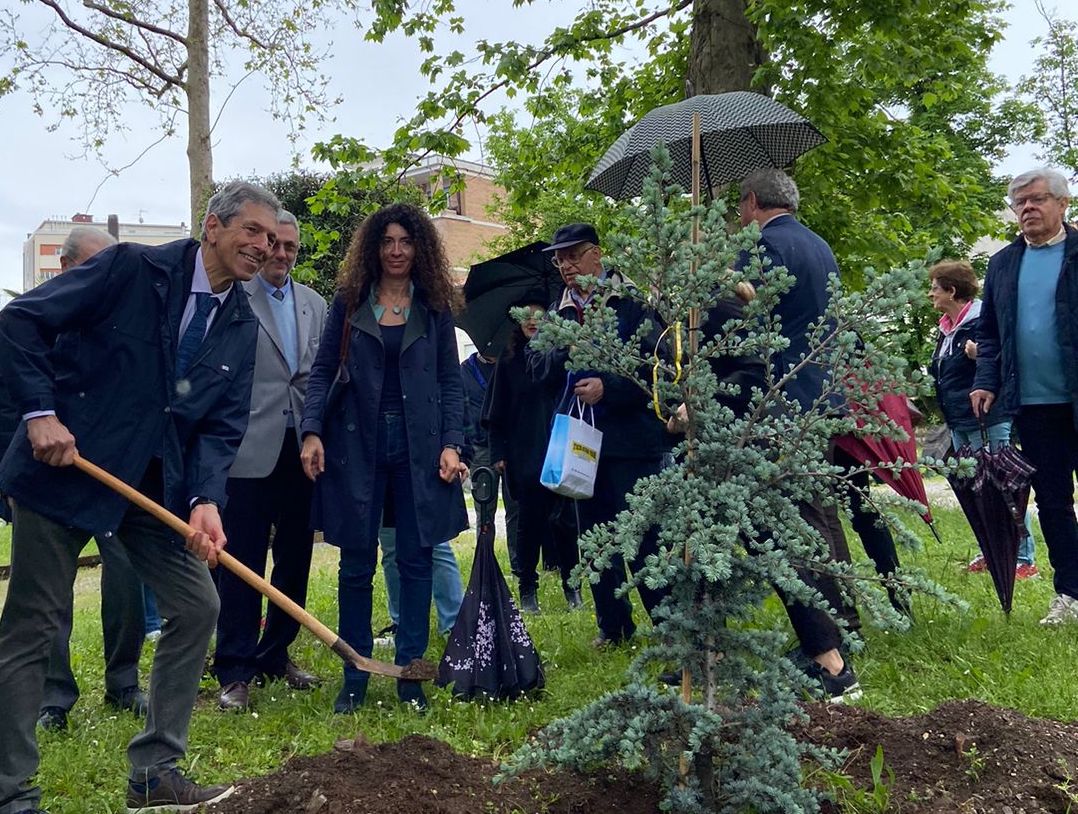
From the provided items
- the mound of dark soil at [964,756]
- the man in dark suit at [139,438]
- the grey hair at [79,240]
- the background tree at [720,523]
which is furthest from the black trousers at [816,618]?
the grey hair at [79,240]

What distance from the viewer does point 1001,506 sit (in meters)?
4.97

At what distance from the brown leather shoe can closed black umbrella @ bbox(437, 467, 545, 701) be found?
86 cm

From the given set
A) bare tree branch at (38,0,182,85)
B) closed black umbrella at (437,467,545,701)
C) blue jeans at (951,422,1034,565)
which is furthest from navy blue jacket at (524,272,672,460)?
bare tree branch at (38,0,182,85)

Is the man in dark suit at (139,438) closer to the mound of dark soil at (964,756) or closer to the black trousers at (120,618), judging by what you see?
the black trousers at (120,618)

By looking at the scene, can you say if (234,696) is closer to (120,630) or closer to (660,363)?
(120,630)

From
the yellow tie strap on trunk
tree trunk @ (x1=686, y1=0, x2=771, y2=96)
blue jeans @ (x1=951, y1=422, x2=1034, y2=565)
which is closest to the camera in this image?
the yellow tie strap on trunk

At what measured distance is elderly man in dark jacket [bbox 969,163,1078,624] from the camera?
4.91m

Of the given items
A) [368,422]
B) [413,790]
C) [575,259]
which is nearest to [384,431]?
[368,422]

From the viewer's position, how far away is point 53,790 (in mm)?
3490

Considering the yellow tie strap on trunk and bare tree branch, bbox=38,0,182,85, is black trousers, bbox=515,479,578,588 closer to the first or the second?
the yellow tie strap on trunk

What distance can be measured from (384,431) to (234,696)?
1401 mm

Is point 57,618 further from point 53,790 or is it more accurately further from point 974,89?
point 974,89

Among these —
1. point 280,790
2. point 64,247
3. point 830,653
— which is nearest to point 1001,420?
point 830,653

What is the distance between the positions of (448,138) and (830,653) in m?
7.31
